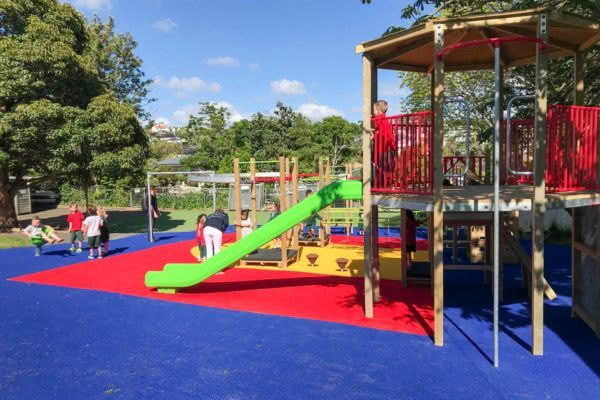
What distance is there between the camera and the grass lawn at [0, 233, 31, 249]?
1664 cm

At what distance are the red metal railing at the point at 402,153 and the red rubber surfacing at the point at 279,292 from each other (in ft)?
7.12

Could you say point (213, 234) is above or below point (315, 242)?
above

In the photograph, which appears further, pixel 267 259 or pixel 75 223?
pixel 75 223

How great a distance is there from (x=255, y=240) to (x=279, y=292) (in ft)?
4.30

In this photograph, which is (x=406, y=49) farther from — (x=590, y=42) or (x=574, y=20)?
(x=590, y=42)

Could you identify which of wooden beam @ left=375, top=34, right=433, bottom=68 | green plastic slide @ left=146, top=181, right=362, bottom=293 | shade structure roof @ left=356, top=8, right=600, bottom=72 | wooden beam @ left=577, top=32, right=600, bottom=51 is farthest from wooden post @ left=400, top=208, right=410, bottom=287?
wooden beam @ left=577, top=32, right=600, bottom=51

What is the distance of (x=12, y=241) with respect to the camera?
1703 centimetres

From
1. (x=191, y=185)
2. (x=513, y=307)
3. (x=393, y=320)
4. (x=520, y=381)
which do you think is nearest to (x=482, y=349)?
(x=520, y=381)

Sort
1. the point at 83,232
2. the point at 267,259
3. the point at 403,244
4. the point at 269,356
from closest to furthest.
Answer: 1. the point at 269,356
2. the point at 403,244
3. the point at 267,259
4. the point at 83,232

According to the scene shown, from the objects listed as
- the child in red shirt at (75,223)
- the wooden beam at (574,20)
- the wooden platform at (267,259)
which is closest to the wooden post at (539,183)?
the wooden beam at (574,20)

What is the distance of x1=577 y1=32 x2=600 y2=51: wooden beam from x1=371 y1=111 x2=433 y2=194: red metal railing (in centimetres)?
279

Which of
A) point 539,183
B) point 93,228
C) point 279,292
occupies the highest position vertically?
point 539,183

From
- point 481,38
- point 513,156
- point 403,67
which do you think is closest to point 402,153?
point 513,156

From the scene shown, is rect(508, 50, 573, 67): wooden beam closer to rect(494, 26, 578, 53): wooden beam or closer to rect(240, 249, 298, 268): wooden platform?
rect(494, 26, 578, 53): wooden beam
